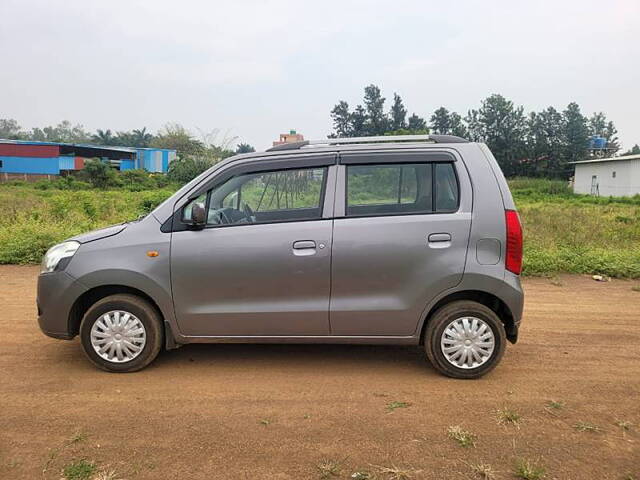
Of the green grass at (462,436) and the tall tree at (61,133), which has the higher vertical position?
the tall tree at (61,133)

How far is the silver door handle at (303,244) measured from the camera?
384 cm

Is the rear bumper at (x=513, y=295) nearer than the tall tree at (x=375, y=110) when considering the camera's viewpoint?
Yes

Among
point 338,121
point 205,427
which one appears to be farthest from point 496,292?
point 338,121

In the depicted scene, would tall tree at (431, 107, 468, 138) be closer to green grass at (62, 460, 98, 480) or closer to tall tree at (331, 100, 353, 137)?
tall tree at (331, 100, 353, 137)

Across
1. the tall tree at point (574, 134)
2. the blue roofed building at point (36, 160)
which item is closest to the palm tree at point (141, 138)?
the blue roofed building at point (36, 160)

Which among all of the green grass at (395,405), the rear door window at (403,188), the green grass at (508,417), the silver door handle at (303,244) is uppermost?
the rear door window at (403,188)

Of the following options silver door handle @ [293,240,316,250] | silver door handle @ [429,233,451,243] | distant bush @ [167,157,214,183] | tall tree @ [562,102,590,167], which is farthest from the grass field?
tall tree @ [562,102,590,167]

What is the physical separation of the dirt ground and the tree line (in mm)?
55450

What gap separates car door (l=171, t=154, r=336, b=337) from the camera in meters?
3.86

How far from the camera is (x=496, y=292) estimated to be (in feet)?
12.6

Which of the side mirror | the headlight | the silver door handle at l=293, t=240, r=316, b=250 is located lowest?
the headlight

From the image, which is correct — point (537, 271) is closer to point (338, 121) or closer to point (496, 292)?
point (496, 292)

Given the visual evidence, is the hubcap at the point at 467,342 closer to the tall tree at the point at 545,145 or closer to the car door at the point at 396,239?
the car door at the point at 396,239

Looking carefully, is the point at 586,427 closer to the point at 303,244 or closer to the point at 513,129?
the point at 303,244
